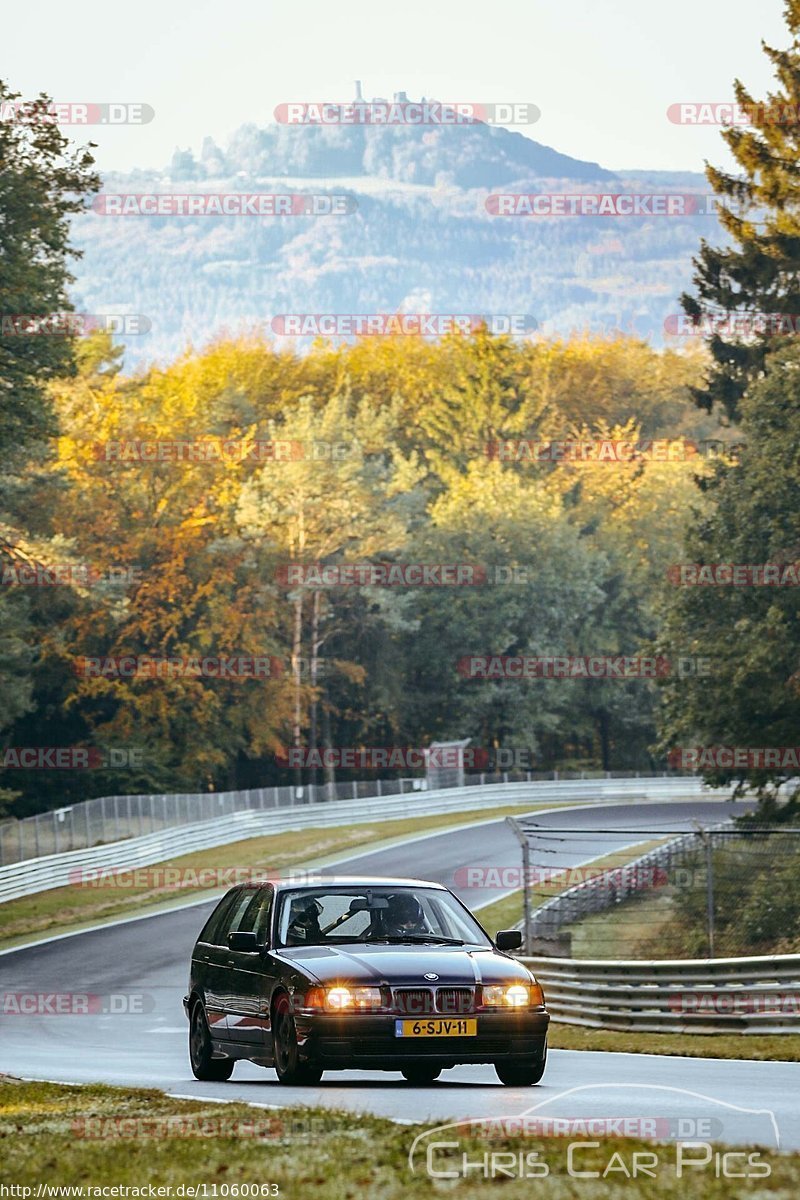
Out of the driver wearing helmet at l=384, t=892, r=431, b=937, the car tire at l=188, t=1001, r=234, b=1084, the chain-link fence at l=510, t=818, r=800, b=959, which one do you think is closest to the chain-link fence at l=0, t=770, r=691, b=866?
the chain-link fence at l=510, t=818, r=800, b=959

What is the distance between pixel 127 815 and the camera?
53438 millimetres

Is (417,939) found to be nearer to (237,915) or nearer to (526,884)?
(237,915)

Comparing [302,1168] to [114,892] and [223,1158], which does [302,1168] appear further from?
[114,892]

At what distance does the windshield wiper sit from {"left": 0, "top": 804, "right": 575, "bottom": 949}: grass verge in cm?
2786

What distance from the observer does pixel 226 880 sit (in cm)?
4981

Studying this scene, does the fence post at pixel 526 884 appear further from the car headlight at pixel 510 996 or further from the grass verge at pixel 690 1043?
the car headlight at pixel 510 996

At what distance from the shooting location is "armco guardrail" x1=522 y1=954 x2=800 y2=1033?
63.6 ft

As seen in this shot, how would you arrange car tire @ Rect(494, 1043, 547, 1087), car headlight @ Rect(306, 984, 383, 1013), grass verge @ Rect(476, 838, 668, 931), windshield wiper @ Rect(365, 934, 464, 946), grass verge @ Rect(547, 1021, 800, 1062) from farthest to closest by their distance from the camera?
grass verge @ Rect(476, 838, 668, 931) < grass verge @ Rect(547, 1021, 800, 1062) < windshield wiper @ Rect(365, 934, 464, 946) < car tire @ Rect(494, 1043, 547, 1087) < car headlight @ Rect(306, 984, 383, 1013)

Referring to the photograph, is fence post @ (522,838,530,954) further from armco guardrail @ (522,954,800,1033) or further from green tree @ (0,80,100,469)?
green tree @ (0,80,100,469)

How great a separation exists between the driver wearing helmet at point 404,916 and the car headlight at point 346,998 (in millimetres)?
1110

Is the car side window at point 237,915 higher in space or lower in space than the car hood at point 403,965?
lower

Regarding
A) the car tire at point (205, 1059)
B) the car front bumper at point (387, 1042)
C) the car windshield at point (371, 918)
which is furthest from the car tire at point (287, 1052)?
the car tire at point (205, 1059)

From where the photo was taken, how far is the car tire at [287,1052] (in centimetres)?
1280

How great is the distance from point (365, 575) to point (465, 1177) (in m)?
71.4
